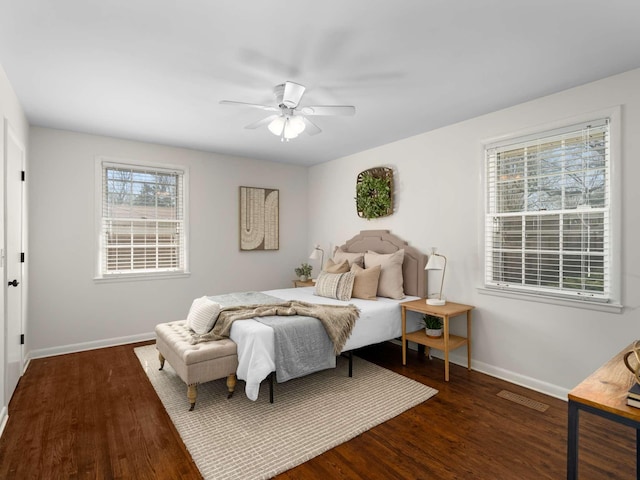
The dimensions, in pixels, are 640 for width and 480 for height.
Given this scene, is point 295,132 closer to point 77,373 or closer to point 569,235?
point 569,235

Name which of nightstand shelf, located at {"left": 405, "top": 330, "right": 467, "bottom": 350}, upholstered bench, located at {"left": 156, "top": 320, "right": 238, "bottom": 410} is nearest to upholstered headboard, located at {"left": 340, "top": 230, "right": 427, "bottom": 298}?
nightstand shelf, located at {"left": 405, "top": 330, "right": 467, "bottom": 350}

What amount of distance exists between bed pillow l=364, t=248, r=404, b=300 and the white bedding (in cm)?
9

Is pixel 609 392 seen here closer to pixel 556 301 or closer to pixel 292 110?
pixel 556 301

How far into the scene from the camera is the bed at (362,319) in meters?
2.70

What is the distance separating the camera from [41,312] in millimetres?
3898

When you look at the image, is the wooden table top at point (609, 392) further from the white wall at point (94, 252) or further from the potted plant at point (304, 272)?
the white wall at point (94, 252)

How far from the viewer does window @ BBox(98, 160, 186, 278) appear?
4336 mm

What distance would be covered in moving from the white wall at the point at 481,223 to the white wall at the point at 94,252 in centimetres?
188

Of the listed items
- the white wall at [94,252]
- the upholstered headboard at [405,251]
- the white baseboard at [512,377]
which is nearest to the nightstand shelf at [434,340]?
the white baseboard at [512,377]

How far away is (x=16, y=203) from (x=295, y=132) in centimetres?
256

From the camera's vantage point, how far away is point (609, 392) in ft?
4.54

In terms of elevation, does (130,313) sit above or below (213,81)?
below

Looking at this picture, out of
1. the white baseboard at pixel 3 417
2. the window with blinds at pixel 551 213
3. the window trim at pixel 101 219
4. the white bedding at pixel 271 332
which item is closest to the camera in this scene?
the white baseboard at pixel 3 417

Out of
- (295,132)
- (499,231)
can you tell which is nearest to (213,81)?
(295,132)
